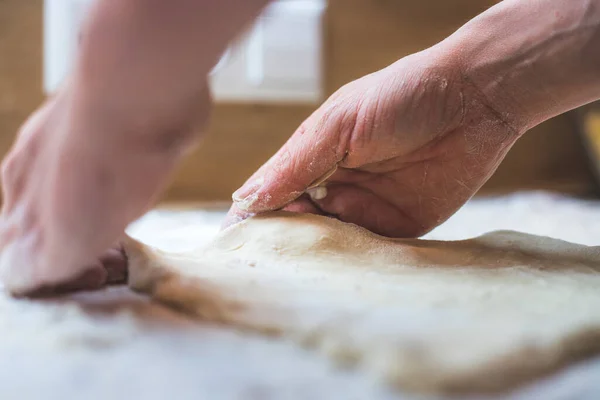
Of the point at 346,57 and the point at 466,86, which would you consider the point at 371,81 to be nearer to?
the point at 466,86

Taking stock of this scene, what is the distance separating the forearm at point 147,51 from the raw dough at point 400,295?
0.17 meters

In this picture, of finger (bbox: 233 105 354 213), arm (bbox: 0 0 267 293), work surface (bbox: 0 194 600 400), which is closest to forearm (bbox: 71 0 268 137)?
arm (bbox: 0 0 267 293)

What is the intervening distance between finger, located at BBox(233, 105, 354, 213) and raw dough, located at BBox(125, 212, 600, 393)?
30 mm

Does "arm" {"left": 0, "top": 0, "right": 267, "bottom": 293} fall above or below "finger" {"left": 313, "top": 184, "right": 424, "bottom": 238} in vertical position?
above

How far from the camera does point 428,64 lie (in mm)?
705

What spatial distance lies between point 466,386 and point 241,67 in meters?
2.56

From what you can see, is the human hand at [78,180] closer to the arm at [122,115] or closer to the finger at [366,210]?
the arm at [122,115]

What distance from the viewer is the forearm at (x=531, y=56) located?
66 cm

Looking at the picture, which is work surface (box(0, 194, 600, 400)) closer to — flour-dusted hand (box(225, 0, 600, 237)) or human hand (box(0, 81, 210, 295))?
human hand (box(0, 81, 210, 295))

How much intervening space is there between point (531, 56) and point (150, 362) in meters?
0.59

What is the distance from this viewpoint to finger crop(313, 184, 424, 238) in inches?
31.4

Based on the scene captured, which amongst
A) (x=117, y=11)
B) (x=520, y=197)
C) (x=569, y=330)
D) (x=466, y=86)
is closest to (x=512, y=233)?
(x=466, y=86)

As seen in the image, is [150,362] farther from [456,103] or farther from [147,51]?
[456,103]

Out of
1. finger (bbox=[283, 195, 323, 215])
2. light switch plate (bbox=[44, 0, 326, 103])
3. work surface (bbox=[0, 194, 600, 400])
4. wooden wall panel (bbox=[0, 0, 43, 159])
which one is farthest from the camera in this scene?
light switch plate (bbox=[44, 0, 326, 103])
